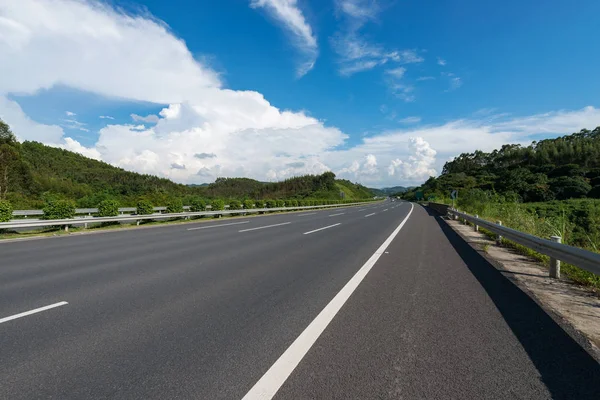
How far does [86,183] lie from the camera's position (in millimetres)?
74625

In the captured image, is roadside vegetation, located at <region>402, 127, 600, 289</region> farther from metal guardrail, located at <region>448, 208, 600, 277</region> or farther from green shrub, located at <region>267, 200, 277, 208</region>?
green shrub, located at <region>267, 200, 277, 208</region>

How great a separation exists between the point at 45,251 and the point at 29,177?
6382 centimetres

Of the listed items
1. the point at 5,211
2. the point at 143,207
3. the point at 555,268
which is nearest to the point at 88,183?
the point at 143,207

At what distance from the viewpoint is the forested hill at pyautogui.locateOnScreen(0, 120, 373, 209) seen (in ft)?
132

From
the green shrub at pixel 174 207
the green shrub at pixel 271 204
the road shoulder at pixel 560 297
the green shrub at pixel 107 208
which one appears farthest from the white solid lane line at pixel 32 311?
the green shrub at pixel 271 204

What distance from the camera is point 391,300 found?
4668 mm

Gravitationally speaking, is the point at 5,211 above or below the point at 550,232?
above

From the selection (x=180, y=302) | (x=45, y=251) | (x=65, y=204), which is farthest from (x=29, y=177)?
(x=180, y=302)

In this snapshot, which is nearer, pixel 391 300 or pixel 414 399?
pixel 414 399

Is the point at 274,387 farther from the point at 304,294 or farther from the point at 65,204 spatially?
the point at 65,204

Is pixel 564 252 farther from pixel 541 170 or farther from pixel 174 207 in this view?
pixel 541 170

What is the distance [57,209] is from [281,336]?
18077mm

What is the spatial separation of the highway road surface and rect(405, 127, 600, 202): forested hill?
101 feet

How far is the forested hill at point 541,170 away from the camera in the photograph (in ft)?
229
